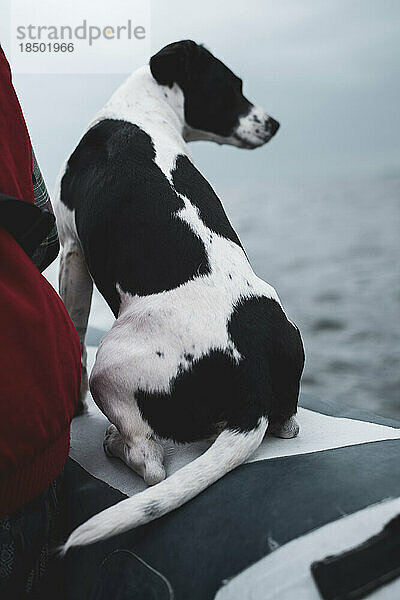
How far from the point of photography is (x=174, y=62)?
4.79 ft

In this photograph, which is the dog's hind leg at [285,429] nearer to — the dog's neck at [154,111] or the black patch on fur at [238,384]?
the black patch on fur at [238,384]

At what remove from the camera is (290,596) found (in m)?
0.72

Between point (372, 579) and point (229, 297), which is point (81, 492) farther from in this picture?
point (372, 579)

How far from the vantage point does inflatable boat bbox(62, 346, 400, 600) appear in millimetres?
722

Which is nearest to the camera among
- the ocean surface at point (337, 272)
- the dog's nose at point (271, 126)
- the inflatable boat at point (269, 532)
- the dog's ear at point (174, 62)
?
the inflatable boat at point (269, 532)

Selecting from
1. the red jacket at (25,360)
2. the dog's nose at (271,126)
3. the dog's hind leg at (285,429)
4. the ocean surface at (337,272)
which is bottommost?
the ocean surface at (337,272)

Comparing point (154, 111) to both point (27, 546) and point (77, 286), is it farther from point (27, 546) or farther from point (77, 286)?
point (27, 546)

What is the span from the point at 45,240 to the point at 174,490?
0.39 metres

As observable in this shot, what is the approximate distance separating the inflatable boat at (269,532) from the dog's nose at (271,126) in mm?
843

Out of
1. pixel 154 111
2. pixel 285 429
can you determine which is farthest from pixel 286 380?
pixel 154 111

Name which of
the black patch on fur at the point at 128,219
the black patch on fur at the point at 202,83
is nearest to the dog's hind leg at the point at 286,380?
the black patch on fur at the point at 128,219

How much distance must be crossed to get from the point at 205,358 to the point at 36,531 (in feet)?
0.98

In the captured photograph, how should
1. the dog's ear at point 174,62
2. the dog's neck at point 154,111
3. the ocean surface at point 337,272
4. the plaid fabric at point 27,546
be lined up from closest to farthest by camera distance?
the plaid fabric at point 27,546, the dog's neck at point 154,111, the dog's ear at point 174,62, the ocean surface at point 337,272

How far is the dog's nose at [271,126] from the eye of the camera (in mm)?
1651
